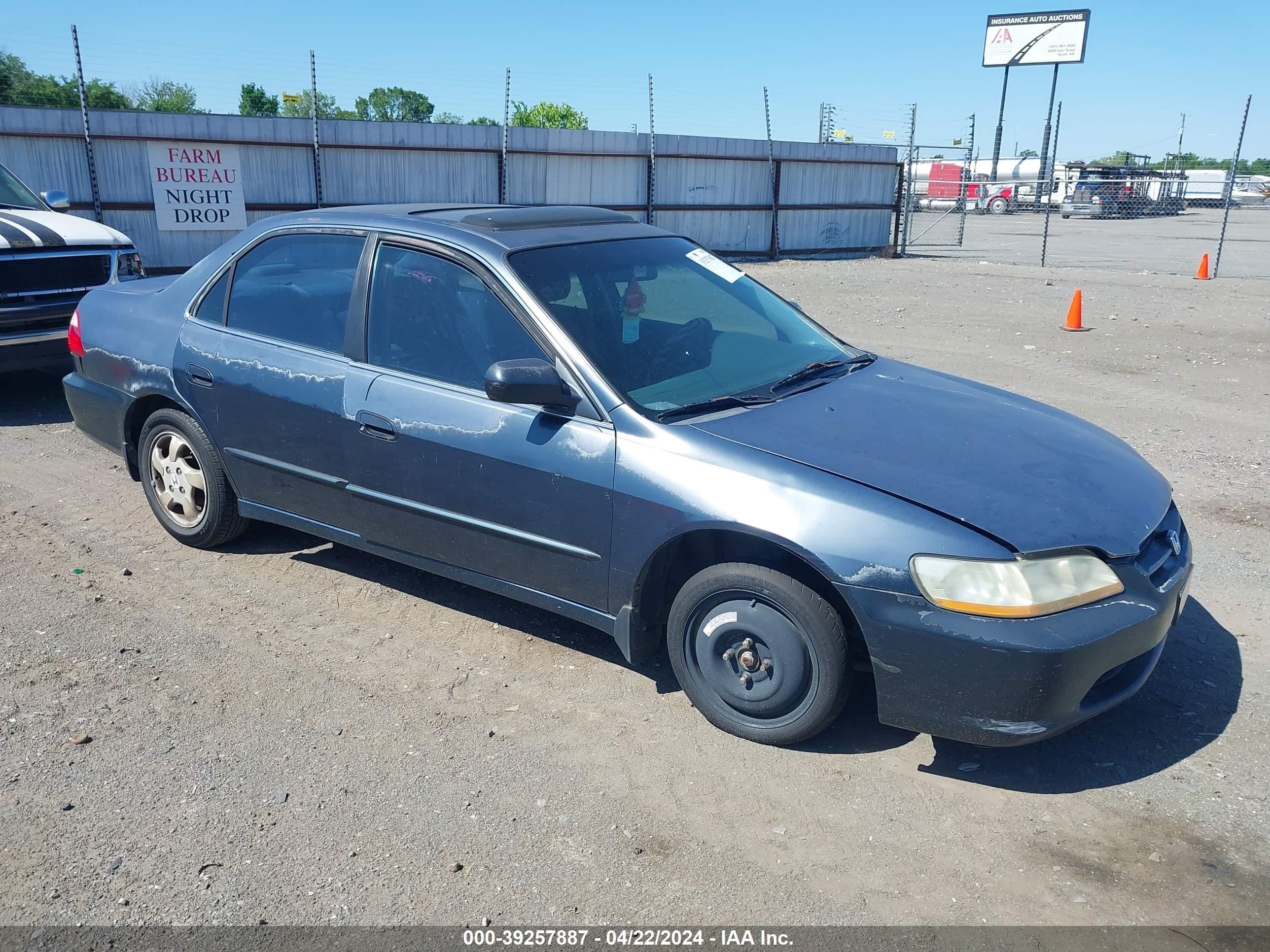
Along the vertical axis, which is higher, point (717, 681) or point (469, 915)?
point (717, 681)

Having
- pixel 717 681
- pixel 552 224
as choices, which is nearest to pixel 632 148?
pixel 552 224

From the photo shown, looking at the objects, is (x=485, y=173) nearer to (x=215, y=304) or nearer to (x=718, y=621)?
(x=215, y=304)

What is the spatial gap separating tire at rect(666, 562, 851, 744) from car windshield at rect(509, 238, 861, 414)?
2.34ft

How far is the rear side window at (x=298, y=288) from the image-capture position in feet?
14.2

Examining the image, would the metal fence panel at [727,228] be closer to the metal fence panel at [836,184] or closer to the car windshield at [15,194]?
the metal fence panel at [836,184]

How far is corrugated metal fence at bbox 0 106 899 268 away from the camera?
14352 millimetres

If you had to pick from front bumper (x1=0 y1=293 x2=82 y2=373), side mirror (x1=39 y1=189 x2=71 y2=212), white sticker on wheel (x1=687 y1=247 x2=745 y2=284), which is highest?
side mirror (x1=39 y1=189 x2=71 y2=212)

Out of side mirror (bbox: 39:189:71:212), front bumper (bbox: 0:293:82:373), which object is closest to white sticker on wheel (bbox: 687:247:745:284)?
front bumper (bbox: 0:293:82:373)

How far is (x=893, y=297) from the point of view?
15.6 meters

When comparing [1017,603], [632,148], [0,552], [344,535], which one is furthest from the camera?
[632,148]

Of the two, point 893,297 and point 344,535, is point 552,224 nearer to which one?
point 344,535

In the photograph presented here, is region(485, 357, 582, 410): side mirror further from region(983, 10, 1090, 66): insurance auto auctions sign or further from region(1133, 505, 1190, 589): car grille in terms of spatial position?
region(983, 10, 1090, 66): insurance auto auctions sign

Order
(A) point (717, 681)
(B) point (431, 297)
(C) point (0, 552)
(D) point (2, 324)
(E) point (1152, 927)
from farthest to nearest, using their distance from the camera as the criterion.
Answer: (D) point (2, 324) < (C) point (0, 552) < (B) point (431, 297) < (A) point (717, 681) < (E) point (1152, 927)

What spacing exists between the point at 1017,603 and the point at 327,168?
15.8 metres
